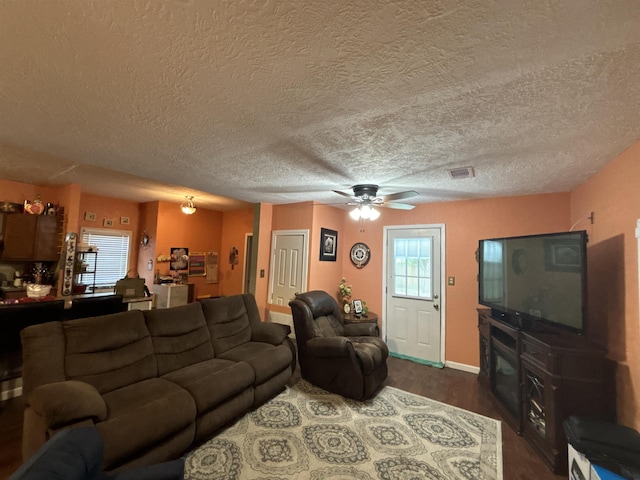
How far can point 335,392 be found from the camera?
304cm

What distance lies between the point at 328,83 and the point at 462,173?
6.36ft

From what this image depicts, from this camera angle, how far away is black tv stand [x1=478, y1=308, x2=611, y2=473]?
2039 millimetres

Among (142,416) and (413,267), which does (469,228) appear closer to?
(413,267)

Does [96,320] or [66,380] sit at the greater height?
[96,320]

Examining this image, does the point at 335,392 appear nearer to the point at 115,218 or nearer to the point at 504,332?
the point at 504,332

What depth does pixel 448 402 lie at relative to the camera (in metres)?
2.97

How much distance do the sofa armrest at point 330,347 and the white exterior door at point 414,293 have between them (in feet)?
5.52

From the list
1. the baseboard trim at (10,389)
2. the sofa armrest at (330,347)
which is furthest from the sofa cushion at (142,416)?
the baseboard trim at (10,389)

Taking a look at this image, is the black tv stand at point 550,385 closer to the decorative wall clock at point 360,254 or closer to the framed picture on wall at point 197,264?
the decorative wall clock at point 360,254

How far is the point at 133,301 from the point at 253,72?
12.5ft

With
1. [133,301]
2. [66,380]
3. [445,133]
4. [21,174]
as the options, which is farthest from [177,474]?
[21,174]

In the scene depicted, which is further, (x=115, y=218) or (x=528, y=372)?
(x=115, y=218)

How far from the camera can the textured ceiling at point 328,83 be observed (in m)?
1.02

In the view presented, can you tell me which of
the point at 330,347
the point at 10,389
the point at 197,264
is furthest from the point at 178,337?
the point at 197,264
